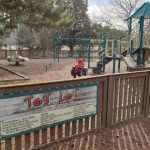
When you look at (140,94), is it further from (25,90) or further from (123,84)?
(25,90)

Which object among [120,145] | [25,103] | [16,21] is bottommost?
[120,145]

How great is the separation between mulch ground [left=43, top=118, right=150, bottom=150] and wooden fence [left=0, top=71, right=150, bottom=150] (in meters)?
0.13

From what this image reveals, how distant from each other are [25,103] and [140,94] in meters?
3.04

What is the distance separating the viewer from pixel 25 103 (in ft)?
12.5

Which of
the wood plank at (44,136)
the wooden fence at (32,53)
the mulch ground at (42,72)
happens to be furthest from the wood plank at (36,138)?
the wooden fence at (32,53)

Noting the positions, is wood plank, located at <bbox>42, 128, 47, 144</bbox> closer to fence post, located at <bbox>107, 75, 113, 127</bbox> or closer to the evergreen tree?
fence post, located at <bbox>107, 75, 113, 127</bbox>

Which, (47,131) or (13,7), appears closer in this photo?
(47,131)

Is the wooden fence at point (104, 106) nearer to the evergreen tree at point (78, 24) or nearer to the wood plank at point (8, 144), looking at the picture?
the wood plank at point (8, 144)

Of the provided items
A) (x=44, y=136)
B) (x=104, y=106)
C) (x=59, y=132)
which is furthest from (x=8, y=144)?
(x=104, y=106)

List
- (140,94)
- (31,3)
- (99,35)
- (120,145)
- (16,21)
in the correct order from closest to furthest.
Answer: (120,145) < (140,94) < (31,3) < (16,21) < (99,35)

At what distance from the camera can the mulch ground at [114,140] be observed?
169 inches

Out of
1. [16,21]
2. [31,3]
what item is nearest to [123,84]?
[31,3]

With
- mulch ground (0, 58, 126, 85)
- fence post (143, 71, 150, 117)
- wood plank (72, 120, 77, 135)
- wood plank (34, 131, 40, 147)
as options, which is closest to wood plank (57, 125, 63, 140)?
wood plank (72, 120, 77, 135)

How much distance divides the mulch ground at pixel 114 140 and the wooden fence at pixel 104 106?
0.44ft
